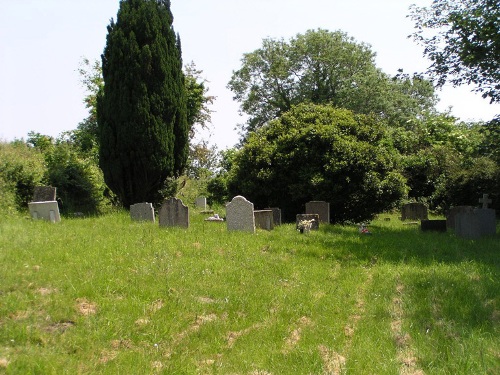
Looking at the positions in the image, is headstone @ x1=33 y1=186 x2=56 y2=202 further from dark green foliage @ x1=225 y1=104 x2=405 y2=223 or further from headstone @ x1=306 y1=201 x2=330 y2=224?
headstone @ x1=306 y1=201 x2=330 y2=224

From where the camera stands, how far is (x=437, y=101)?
5741 centimetres

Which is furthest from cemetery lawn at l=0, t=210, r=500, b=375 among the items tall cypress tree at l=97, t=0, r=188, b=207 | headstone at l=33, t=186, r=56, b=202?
tall cypress tree at l=97, t=0, r=188, b=207

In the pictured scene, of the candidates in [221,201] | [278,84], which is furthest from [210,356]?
[278,84]

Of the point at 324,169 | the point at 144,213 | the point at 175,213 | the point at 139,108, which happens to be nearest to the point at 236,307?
the point at 175,213

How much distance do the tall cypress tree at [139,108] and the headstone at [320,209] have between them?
5151mm

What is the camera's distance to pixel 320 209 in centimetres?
1838

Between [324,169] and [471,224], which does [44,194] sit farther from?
[471,224]

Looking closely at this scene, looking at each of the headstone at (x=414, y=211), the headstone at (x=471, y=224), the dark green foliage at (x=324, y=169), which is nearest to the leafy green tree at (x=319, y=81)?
the headstone at (x=414, y=211)

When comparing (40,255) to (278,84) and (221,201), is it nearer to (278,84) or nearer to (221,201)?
(221,201)

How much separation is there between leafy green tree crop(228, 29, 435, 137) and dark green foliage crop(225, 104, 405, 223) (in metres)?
25.2

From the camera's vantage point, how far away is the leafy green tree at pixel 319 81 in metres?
45.8

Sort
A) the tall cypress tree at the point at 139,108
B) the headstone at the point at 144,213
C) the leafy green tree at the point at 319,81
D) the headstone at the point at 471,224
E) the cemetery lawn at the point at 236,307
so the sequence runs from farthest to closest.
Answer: the leafy green tree at the point at 319,81
the tall cypress tree at the point at 139,108
the headstone at the point at 144,213
the headstone at the point at 471,224
the cemetery lawn at the point at 236,307

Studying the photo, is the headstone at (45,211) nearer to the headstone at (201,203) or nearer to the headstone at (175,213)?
the headstone at (175,213)

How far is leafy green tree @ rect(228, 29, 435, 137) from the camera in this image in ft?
150
